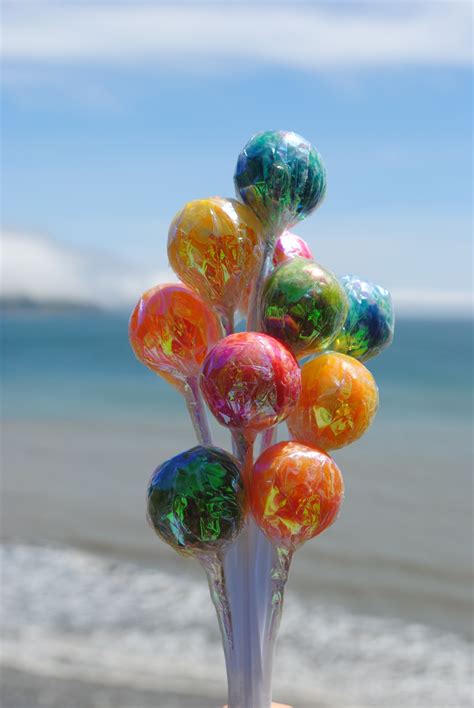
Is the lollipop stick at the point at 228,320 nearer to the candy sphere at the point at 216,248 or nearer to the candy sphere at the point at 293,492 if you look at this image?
the candy sphere at the point at 216,248

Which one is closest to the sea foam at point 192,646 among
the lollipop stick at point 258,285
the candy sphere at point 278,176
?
the lollipop stick at point 258,285

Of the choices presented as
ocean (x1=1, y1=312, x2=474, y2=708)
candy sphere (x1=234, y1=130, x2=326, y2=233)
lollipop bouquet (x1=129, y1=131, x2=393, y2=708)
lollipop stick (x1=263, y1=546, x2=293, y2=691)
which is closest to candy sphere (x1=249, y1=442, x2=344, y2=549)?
lollipop bouquet (x1=129, y1=131, x2=393, y2=708)

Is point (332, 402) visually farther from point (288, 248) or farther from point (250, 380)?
point (288, 248)

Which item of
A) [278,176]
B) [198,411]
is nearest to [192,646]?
[198,411]

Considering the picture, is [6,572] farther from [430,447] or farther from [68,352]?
[68,352]

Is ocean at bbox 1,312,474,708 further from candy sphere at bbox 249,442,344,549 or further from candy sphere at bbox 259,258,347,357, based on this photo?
candy sphere at bbox 259,258,347,357

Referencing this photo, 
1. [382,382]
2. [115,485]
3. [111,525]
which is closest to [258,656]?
[111,525]
